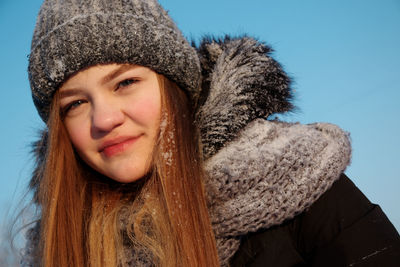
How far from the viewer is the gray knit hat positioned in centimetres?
174

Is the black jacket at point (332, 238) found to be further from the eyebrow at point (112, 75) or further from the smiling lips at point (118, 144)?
the eyebrow at point (112, 75)

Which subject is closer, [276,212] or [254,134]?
[276,212]

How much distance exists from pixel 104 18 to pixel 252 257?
1199mm

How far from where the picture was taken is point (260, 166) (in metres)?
1.61

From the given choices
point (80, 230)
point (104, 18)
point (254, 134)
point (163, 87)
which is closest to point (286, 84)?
point (254, 134)

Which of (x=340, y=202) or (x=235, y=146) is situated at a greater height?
(x=235, y=146)

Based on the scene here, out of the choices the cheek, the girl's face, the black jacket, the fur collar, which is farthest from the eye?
the black jacket

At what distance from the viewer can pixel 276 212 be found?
1.58 metres

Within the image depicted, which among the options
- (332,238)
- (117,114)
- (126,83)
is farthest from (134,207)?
(332,238)

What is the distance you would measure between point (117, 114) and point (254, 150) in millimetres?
594

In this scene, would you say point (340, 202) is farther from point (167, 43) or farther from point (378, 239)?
point (167, 43)

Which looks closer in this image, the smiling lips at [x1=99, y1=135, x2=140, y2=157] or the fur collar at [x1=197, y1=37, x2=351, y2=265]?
the fur collar at [x1=197, y1=37, x2=351, y2=265]

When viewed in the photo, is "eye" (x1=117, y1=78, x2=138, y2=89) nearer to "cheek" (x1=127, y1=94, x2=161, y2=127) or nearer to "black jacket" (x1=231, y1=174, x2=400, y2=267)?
"cheek" (x1=127, y1=94, x2=161, y2=127)

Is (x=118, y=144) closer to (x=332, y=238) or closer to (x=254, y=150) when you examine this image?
(x=254, y=150)
